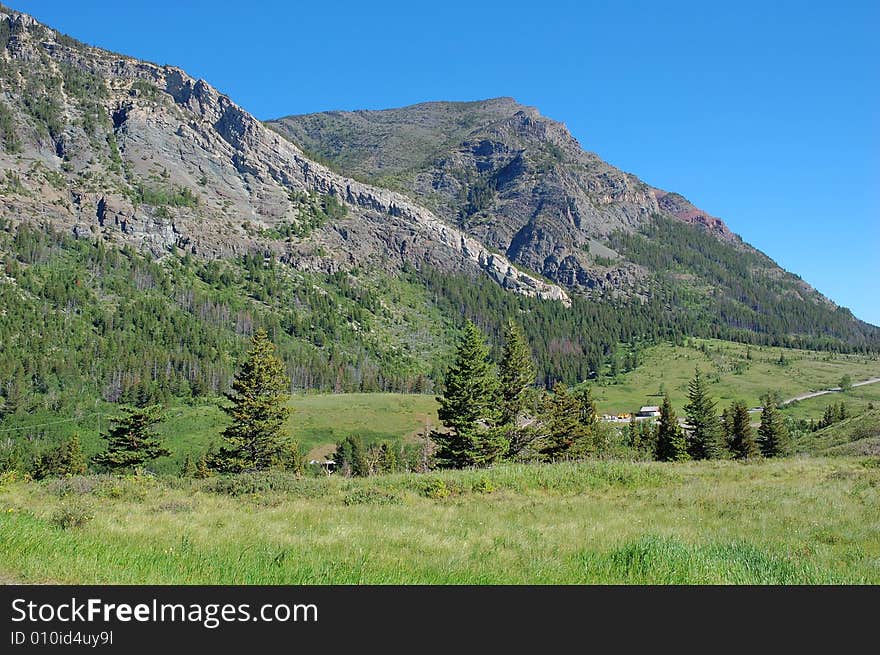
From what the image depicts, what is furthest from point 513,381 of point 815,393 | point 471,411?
point 815,393

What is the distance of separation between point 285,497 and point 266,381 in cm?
3296

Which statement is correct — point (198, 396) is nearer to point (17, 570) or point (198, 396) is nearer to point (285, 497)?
point (285, 497)

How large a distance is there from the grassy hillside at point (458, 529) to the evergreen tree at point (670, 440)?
49944 mm

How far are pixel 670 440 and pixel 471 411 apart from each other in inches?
1557

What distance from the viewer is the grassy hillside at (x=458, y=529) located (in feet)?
25.5

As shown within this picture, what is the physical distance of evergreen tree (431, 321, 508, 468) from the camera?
46031mm

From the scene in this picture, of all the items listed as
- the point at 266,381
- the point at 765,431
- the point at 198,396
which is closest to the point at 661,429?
the point at 765,431

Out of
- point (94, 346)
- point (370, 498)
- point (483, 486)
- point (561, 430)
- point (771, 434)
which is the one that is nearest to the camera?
point (370, 498)

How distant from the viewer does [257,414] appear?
50094mm

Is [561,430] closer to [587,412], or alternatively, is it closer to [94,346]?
[587,412]

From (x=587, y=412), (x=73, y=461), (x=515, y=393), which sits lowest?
(x=73, y=461)

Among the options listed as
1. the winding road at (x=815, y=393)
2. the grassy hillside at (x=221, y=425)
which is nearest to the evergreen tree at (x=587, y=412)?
the grassy hillside at (x=221, y=425)

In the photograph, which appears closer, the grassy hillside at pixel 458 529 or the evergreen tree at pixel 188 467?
the grassy hillside at pixel 458 529

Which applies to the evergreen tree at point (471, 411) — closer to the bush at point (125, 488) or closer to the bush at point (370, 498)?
the bush at point (370, 498)
